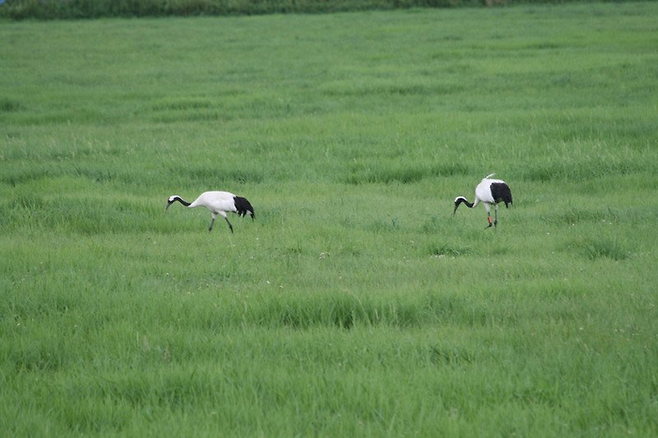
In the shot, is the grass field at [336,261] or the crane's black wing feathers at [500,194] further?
the crane's black wing feathers at [500,194]

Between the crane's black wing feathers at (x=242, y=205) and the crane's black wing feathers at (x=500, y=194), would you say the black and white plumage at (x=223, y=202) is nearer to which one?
the crane's black wing feathers at (x=242, y=205)

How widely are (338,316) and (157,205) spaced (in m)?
4.91

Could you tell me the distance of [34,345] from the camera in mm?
5977

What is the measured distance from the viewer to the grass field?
16.4 ft

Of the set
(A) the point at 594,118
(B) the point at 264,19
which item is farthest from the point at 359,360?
(B) the point at 264,19

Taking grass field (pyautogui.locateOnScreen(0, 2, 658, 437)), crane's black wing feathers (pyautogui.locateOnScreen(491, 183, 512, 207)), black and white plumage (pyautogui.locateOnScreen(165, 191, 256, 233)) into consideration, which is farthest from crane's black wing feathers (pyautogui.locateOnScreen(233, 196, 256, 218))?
crane's black wing feathers (pyautogui.locateOnScreen(491, 183, 512, 207))

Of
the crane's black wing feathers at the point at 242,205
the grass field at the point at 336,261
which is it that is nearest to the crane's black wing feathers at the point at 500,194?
the grass field at the point at 336,261

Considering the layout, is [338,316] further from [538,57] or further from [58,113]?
[538,57]

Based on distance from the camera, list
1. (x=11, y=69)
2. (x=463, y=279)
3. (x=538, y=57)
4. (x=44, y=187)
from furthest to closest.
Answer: (x=11, y=69)
(x=538, y=57)
(x=44, y=187)
(x=463, y=279)

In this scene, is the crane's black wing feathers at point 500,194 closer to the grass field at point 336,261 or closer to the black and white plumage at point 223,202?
the grass field at point 336,261

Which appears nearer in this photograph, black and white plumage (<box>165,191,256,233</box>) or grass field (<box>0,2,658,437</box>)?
grass field (<box>0,2,658,437</box>)

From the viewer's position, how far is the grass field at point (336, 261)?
501 centimetres

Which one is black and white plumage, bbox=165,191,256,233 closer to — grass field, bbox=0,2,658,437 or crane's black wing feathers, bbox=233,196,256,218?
crane's black wing feathers, bbox=233,196,256,218

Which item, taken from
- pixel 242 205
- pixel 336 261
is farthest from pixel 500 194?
pixel 242 205
